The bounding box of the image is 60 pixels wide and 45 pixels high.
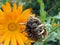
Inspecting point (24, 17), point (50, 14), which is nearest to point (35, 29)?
point (24, 17)

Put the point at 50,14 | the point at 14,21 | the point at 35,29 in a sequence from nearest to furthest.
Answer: the point at 35,29, the point at 14,21, the point at 50,14

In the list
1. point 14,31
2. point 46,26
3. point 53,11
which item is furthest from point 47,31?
point 53,11

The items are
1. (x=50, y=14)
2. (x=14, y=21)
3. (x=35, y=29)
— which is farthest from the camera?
(x=50, y=14)

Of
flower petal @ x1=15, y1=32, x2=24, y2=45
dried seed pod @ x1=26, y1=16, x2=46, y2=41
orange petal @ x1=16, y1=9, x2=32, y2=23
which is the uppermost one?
orange petal @ x1=16, y1=9, x2=32, y2=23

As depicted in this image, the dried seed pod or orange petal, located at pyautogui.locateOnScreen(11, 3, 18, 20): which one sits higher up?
orange petal, located at pyautogui.locateOnScreen(11, 3, 18, 20)

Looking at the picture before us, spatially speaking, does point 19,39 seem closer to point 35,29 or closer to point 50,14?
point 35,29

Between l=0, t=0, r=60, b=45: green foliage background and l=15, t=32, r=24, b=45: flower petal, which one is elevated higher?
l=0, t=0, r=60, b=45: green foliage background

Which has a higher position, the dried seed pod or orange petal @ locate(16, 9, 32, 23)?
orange petal @ locate(16, 9, 32, 23)
